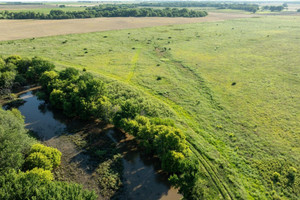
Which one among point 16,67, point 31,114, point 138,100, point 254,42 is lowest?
point 31,114

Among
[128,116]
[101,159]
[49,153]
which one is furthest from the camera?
[128,116]

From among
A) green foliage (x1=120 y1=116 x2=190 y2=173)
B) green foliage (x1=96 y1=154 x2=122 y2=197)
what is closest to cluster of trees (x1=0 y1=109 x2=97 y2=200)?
green foliage (x1=96 y1=154 x2=122 y2=197)

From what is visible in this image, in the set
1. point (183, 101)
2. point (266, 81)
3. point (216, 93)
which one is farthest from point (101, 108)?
point (266, 81)

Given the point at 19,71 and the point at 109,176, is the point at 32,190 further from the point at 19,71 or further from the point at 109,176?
the point at 19,71

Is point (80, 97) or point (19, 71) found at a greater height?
point (19, 71)

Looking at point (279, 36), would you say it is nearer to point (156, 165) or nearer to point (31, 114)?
point (156, 165)

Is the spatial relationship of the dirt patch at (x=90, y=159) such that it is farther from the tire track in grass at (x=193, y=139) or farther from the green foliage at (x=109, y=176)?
the tire track in grass at (x=193, y=139)

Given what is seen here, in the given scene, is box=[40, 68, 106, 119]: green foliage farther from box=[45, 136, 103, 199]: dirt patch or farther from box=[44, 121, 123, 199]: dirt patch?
box=[45, 136, 103, 199]: dirt patch

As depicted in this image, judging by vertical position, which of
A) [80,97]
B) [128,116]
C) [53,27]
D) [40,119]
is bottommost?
[40,119]

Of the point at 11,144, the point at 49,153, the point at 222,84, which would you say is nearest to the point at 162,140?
the point at 49,153
